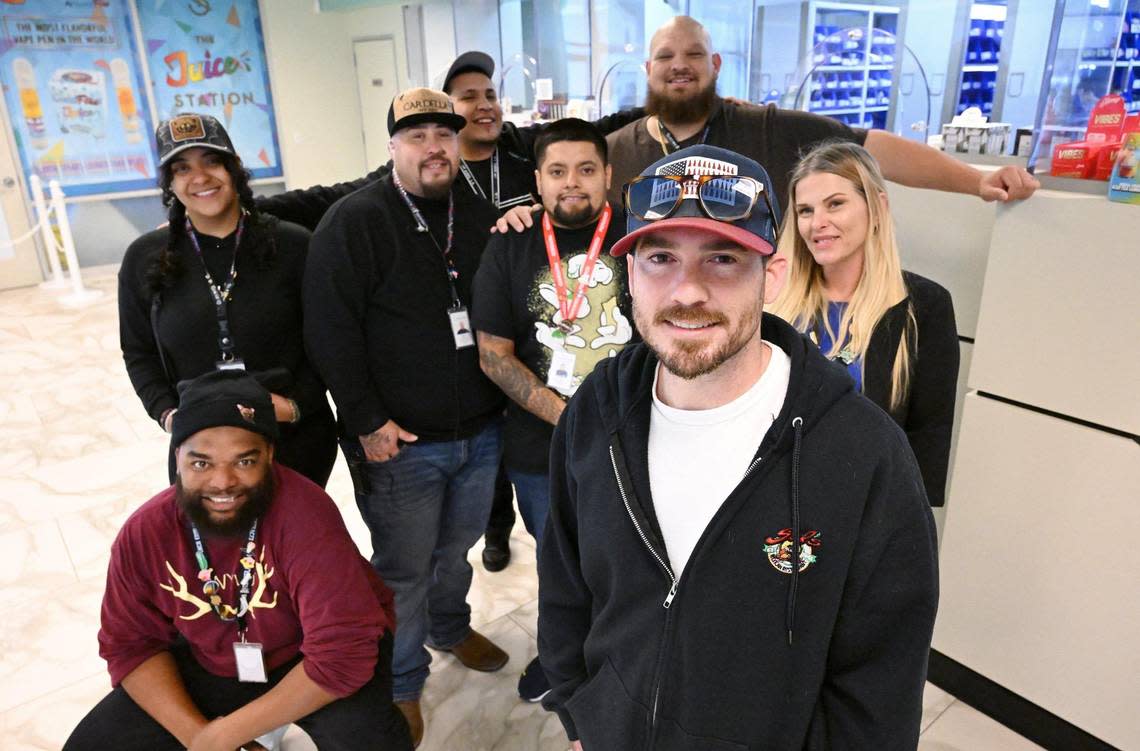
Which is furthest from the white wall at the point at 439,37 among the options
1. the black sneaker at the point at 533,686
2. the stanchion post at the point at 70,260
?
the black sneaker at the point at 533,686

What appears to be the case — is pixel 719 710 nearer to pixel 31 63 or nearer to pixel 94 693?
pixel 94 693

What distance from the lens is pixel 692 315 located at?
3.41 ft

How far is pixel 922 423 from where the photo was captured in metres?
1.83

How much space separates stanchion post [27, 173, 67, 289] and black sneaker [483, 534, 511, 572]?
6.33 meters

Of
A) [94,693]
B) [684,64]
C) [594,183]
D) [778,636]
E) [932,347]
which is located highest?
[684,64]

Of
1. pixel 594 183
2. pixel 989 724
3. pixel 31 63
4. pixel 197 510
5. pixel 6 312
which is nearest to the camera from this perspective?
pixel 197 510

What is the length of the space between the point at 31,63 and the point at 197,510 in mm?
7935

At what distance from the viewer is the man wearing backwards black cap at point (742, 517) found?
101 cm

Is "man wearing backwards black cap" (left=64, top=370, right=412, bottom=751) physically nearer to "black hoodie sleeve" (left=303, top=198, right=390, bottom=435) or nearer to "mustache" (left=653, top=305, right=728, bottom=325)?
"black hoodie sleeve" (left=303, top=198, right=390, bottom=435)

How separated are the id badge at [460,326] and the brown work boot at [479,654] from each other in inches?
43.0

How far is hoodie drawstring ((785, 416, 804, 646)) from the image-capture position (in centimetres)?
101

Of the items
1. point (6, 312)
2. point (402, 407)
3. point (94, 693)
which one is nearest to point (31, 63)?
point (6, 312)

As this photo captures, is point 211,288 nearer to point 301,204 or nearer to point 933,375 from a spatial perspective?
point 301,204

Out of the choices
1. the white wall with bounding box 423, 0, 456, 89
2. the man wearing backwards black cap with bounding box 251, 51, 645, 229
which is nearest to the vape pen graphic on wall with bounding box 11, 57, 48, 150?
the white wall with bounding box 423, 0, 456, 89
